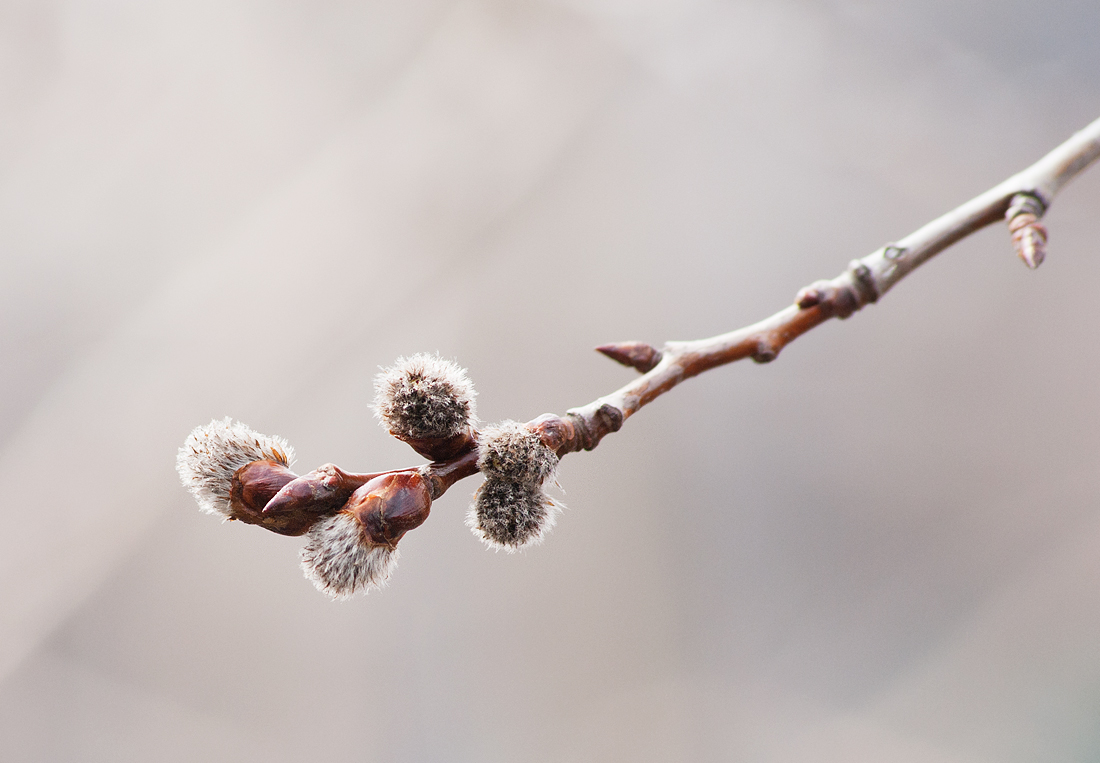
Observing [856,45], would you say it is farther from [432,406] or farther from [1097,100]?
[432,406]

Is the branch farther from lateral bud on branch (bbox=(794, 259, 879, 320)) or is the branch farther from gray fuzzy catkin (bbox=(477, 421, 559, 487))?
lateral bud on branch (bbox=(794, 259, 879, 320))

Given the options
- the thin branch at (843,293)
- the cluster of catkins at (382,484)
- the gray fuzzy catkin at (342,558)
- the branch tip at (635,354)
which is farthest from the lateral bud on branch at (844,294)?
the gray fuzzy catkin at (342,558)

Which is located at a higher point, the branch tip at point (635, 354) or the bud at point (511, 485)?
the branch tip at point (635, 354)

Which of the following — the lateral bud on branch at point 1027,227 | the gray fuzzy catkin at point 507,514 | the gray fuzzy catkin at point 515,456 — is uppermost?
the lateral bud on branch at point 1027,227

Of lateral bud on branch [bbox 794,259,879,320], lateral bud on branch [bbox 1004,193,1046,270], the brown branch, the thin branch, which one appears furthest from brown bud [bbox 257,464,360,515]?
lateral bud on branch [bbox 1004,193,1046,270]

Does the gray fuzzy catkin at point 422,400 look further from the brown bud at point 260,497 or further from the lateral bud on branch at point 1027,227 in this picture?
the lateral bud on branch at point 1027,227
